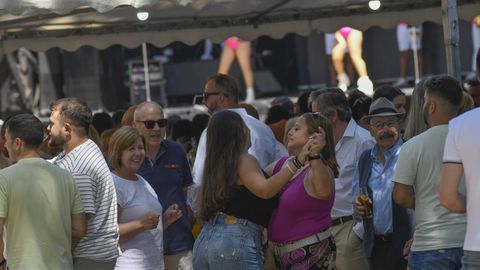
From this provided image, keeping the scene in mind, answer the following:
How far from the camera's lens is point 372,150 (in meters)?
7.31

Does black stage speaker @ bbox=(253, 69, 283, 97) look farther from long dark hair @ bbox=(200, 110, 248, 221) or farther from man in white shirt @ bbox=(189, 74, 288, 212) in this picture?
long dark hair @ bbox=(200, 110, 248, 221)

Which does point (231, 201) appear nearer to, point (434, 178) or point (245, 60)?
point (434, 178)

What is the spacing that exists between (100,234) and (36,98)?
41.7 feet

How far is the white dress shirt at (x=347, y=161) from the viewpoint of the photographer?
7.70 m

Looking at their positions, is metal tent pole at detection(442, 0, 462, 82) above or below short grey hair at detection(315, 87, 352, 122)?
above

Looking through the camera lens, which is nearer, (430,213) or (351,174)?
(430,213)

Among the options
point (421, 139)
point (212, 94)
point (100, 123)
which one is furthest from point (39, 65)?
point (421, 139)

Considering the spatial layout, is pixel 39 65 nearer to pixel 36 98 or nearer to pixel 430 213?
pixel 36 98

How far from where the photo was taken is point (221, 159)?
21.2 ft

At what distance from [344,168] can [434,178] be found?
1764 millimetres

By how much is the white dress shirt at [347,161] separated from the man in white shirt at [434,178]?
161cm

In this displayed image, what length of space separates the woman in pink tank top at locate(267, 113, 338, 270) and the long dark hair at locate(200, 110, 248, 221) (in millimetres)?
342

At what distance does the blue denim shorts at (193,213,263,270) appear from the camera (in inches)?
251

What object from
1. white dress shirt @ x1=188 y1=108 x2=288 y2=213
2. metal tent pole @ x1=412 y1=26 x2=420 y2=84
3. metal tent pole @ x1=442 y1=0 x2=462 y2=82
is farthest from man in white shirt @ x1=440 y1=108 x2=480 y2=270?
metal tent pole @ x1=412 y1=26 x2=420 y2=84
